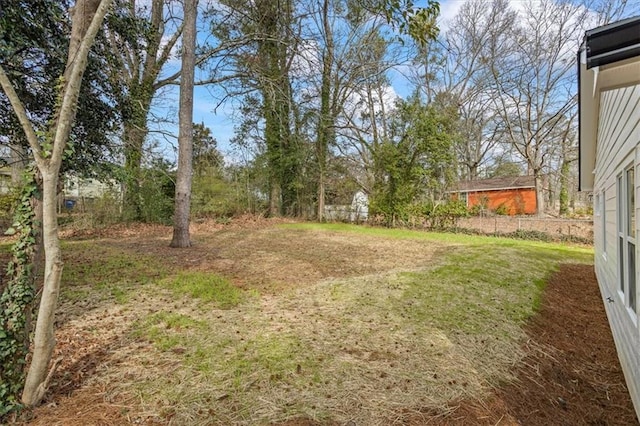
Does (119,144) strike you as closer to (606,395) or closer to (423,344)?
(423,344)

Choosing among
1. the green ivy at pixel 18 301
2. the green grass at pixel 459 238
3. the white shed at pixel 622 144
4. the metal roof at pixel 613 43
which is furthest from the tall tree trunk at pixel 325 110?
the metal roof at pixel 613 43

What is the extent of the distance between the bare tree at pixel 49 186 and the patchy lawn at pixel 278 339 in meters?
0.28

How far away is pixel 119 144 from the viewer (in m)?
5.20

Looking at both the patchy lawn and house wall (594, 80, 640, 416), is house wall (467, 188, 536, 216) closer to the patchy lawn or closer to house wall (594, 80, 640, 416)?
the patchy lawn

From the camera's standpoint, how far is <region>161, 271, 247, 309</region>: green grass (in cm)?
425

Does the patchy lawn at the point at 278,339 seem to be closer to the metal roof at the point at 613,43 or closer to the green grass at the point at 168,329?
the green grass at the point at 168,329

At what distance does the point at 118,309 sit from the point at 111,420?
2070 millimetres

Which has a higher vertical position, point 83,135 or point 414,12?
point 414,12

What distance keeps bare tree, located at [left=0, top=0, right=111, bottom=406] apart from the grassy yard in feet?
1.41

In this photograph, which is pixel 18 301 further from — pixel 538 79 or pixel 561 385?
pixel 538 79

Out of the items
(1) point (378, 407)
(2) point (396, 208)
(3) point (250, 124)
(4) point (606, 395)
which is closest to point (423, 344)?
(1) point (378, 407)

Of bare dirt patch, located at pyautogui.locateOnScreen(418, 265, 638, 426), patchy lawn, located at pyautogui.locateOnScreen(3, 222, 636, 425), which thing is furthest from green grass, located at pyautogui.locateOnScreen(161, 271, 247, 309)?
bare dirt patch, located at pyautogui.locateOnScreen(418, 265, 638, 426)

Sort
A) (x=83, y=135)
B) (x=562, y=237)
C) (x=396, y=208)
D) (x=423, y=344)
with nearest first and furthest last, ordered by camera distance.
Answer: (x=423, y=344) < (x=83, y=135) < (x=562, y=237) < (x=396, y=208)

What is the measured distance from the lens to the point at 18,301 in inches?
79.4
